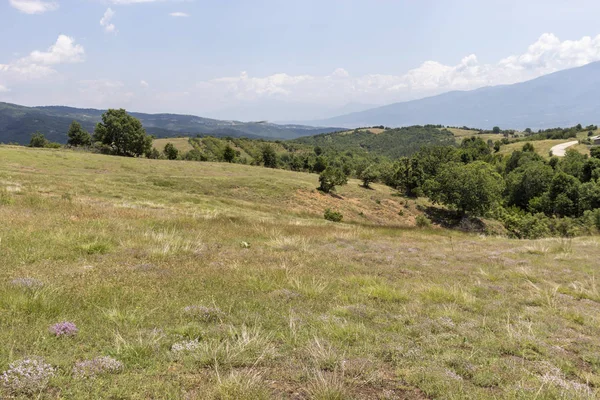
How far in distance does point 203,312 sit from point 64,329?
7.05 feet

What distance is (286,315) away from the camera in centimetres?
635

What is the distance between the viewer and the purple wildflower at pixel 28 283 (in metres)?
5.99

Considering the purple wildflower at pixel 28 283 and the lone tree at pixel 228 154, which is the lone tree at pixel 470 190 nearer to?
the purple wildflower at pixel 28 283

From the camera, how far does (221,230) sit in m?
14.5

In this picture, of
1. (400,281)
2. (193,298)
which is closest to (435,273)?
(400,281)

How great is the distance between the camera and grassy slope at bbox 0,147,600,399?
4195 millimetres

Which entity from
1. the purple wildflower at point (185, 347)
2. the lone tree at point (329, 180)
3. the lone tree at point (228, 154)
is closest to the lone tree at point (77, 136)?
the lone tree at point (228, 154)

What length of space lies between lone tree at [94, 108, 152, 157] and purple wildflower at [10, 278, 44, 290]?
78.5 m

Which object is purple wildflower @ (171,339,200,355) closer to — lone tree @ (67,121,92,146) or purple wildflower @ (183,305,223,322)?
purple wildflower @ (183,305,223,322)

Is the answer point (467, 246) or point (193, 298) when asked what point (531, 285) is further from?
point (193, 298)

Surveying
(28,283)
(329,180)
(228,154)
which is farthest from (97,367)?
(228,154)

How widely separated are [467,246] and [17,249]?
18.8m

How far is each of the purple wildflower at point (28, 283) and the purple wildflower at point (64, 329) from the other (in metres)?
1.63

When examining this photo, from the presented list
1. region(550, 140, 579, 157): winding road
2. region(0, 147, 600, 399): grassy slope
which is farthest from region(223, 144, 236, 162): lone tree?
region(550, 140, 579, 157): winding road
